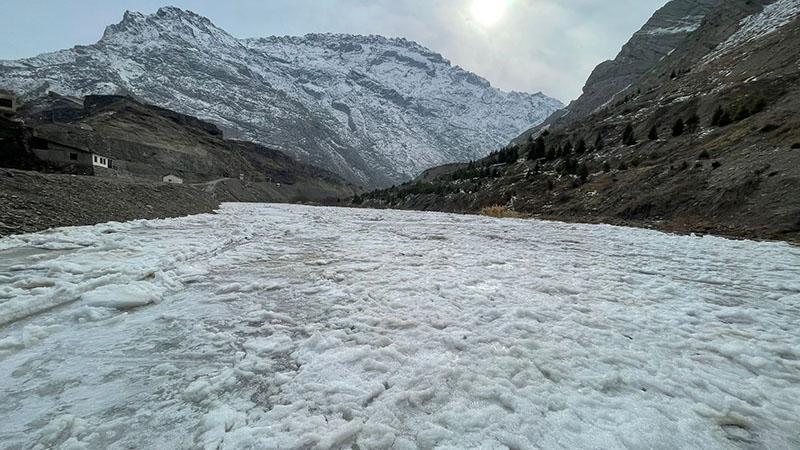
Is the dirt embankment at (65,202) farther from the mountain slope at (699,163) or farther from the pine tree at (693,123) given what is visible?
the pine tree at (693,123)

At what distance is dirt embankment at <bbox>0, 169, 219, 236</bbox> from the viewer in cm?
891

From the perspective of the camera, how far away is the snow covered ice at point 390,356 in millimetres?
2441

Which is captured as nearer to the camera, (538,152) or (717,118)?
(717,118)

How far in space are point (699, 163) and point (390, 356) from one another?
20.7 metres

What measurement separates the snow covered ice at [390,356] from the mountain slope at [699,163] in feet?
26.7

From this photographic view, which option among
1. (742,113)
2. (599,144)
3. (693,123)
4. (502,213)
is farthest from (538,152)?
(742,113)

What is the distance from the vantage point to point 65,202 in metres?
10.4

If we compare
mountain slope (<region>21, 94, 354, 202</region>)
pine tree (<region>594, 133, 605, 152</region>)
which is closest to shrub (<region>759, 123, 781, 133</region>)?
pine tree (<region>594, 133, 605, 152</region>)

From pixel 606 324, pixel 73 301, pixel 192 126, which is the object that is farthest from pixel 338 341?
pixel 192 126

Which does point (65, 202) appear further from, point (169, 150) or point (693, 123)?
point (169, 150)

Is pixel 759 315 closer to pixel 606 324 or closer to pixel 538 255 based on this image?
pixel 606 324

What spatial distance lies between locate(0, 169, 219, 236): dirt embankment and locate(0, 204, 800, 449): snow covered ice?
9.38 ft

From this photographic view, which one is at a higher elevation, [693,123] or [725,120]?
[693,123]

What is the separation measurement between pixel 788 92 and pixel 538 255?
23.9m
